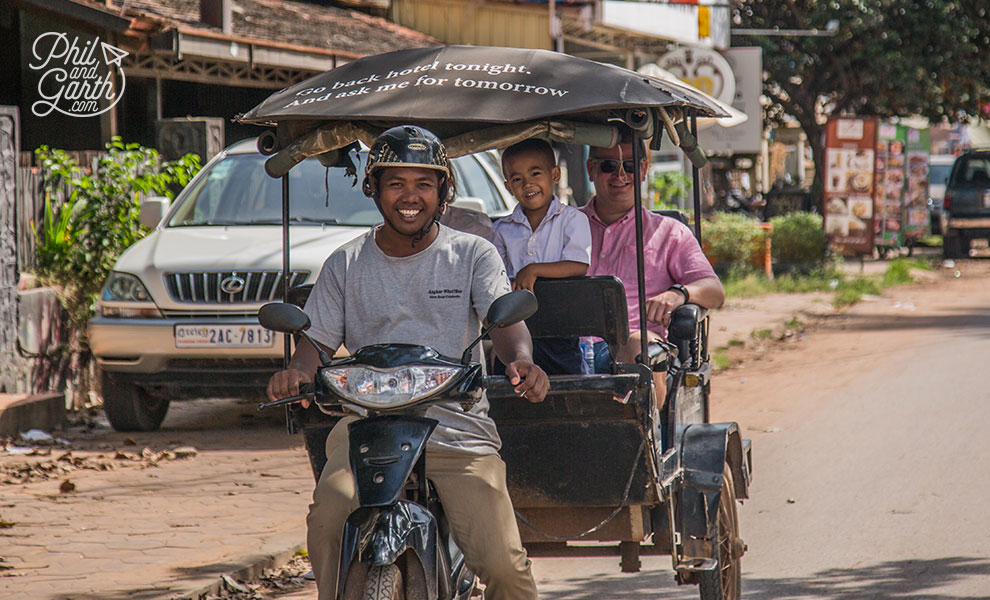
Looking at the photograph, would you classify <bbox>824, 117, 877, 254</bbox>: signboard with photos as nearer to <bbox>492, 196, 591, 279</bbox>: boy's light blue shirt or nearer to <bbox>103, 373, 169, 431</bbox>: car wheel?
<bbox>103, 373, 169, 431</bbox>: car wheel

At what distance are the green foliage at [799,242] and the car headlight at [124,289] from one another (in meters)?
13.3

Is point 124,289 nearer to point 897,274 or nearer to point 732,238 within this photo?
point 732,238

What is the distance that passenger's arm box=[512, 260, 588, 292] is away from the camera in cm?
460

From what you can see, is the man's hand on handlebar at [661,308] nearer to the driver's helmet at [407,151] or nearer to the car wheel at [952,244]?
the driver's helmet at [407,151]

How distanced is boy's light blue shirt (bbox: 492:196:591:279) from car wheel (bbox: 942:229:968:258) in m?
21.8

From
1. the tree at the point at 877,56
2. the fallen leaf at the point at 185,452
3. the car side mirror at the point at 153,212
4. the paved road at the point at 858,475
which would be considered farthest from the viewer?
the tree at the point at 877,56

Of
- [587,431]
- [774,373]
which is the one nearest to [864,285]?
[774,373]

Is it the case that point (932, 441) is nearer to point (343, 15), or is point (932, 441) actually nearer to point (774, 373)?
point (774, 373)

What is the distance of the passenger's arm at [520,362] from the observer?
337 centimetres

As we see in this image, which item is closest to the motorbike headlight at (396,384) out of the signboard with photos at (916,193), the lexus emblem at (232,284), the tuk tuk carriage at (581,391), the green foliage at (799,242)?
the tuk tuk carriage at (581,391)

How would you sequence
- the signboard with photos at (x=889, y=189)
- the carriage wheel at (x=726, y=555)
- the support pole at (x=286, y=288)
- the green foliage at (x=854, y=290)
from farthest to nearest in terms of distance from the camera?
1. the signboard with photos at (x=889, y=189)
2. the green foliage at (x=854, y=290)
3. the carriage wheel at (x=726, y=555)
4. the support pole at (x=286, y=288)

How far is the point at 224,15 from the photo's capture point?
13852 mm

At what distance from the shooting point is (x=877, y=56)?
28875mm

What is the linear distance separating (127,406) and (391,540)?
6027 millimetres
